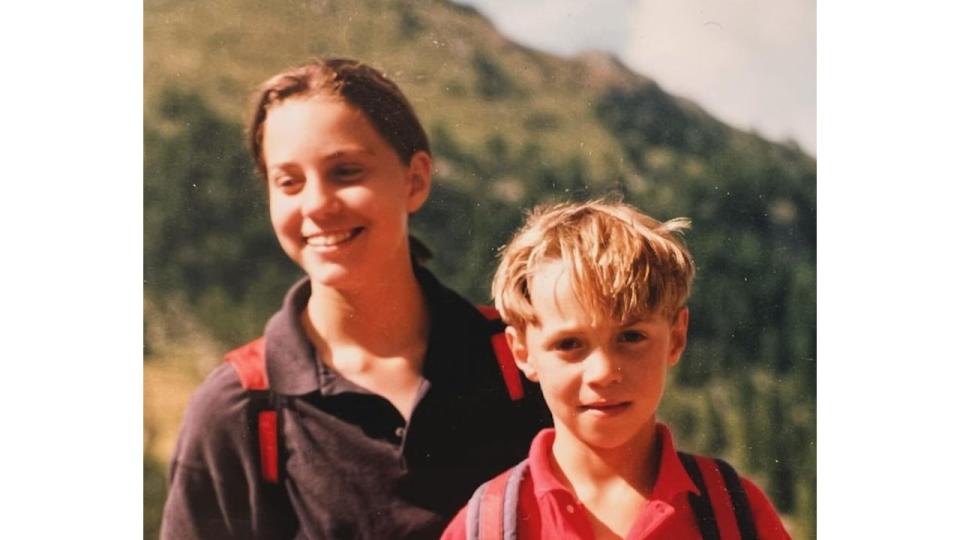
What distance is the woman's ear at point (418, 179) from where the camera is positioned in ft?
9.71

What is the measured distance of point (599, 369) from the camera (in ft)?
9.27

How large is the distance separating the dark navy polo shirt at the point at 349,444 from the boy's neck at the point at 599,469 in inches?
3.3

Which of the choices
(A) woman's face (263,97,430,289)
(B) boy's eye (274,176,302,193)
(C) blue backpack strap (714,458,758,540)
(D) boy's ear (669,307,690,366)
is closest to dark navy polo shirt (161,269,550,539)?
(A) woman's face (263,97,430,289)

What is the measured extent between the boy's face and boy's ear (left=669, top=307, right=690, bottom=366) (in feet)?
0.19

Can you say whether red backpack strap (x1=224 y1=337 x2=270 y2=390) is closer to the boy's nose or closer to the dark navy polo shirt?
the dark navy polo shirt

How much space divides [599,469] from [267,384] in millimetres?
Result: 778

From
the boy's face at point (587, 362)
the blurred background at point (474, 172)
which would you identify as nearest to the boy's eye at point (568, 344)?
the boy's face at point (587, 362)

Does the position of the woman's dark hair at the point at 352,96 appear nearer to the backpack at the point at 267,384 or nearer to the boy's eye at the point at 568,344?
the backpack at the point at 267,384

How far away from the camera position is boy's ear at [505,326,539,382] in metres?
2.90

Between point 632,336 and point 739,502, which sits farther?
point 739,502

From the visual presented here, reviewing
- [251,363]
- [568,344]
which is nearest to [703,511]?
[568,344]

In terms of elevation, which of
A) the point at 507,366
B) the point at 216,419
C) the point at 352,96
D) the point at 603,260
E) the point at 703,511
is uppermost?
the point at 352,96

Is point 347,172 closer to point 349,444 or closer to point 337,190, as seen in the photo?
point 337,190

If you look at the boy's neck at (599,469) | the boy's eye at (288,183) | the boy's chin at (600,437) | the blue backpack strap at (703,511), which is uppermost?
the boy's eye at (288,183)
